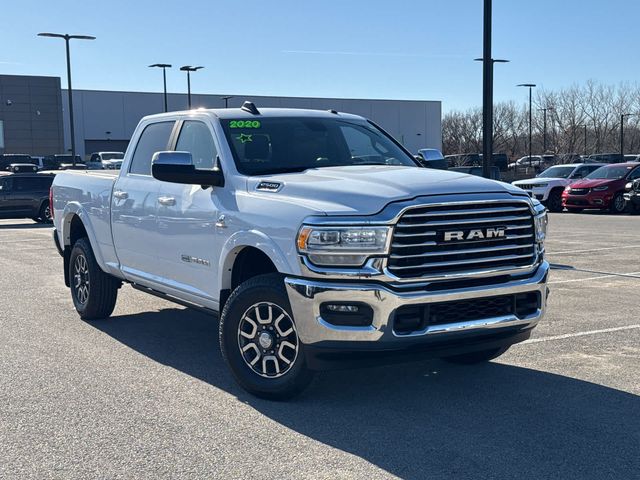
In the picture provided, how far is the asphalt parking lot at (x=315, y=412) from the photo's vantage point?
4.32 metres

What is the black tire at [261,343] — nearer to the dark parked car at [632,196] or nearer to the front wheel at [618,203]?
the dark parked car at [632,196]

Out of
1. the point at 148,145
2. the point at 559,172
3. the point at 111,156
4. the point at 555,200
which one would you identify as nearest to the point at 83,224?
the point at 148,145

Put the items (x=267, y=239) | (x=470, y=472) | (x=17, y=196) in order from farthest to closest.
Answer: (x=17, y=196) → (x=267, y=239) → (x=470, y=472)

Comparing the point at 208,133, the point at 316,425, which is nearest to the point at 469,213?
the point at 316,425

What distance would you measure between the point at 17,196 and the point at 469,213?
876 inches

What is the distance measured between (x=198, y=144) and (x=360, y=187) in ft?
6.41

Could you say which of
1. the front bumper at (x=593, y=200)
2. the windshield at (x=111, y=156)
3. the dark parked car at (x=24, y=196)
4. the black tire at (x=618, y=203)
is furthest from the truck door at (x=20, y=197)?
the windshield at (x=111, y=156)

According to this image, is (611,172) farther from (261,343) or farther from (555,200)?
(261,343)

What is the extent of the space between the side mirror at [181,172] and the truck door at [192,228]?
0.11 m

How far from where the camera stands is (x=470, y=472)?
164 inches

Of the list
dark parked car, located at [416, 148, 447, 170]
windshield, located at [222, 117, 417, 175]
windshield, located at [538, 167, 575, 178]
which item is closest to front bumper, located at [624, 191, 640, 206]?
windshield, located at [538, 167, 575, 178]

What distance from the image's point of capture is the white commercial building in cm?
6881

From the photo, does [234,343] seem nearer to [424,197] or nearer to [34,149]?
[424,197]

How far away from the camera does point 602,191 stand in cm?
2527
